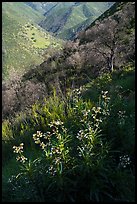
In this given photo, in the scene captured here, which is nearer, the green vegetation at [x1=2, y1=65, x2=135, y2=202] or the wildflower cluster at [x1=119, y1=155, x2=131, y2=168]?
the green vegetation at [x1=2, y1=65, x2=135, y2=202]

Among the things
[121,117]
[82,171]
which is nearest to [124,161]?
[82,171]

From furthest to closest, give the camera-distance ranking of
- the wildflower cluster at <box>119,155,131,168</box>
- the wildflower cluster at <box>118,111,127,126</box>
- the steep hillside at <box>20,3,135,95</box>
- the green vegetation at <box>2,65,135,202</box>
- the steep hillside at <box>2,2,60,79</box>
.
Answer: the steep hillside at <box>2,2,60,79</box> < the steep hillside at <box>20,3,135,95</box> < the wildflower cluster at <box>118,111,127,126</box> < the wildflower cluster at <box>119,155,131,168</box> < the green vegetation at <box>2,65,135,202</box>

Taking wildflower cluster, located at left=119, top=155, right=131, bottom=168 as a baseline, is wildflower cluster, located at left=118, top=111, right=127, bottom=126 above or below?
above

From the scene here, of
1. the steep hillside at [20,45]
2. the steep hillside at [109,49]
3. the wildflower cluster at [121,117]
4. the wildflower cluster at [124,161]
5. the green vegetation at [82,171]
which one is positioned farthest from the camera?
the steep hillside at [20,45]

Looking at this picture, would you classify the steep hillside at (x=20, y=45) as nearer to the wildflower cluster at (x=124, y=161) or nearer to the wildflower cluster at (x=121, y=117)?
the wildflower cluster at (x=121, y=117)

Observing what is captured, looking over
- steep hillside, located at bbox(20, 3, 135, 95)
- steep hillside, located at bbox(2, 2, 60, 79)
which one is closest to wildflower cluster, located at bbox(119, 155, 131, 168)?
steep hillside, located at bbox(20, 3, 135, 95)

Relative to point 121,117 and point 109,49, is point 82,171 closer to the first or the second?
point 121,117

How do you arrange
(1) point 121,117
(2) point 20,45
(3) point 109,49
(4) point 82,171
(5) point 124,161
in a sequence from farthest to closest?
1. (2) point 20,45
2. (3) point 109,49
3. (1) point 121,117
4. (5) point 124,161
5. (4) point 82,171

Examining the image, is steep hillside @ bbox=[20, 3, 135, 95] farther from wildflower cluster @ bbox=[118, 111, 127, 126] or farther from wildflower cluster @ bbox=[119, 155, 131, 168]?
wildflower cluster @ bbox=[119, 155, 131, 168]

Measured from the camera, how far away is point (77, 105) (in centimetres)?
593

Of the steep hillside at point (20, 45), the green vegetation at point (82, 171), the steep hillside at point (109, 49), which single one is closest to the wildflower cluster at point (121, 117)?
the green vegetation at point (82, 171)

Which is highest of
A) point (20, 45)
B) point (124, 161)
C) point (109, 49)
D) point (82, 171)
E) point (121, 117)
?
point (20, 45)

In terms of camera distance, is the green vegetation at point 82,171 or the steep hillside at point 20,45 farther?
the steep hillside at point 20,45

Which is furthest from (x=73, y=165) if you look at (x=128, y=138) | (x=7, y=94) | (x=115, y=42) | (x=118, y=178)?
(x=7, y=94)
